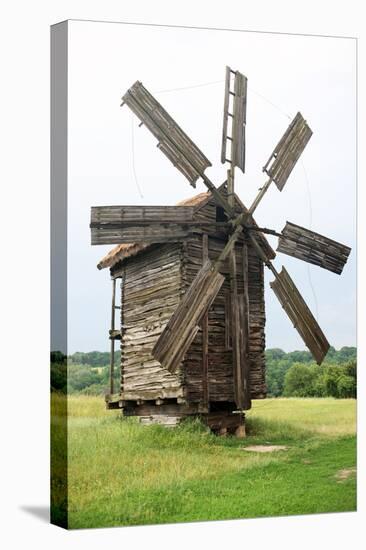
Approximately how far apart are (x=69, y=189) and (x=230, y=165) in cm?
266

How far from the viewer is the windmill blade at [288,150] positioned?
13.8m

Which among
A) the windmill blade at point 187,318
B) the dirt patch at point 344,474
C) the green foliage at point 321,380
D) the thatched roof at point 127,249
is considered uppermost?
the thatched roof at point 127,249

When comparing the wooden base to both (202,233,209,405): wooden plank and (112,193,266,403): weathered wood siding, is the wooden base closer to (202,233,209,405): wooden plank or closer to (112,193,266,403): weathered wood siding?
(112,193,266,403): weathered wood siding

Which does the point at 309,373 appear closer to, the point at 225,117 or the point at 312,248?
the point at 312,248

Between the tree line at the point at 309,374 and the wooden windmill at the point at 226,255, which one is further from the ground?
the wooden windmill at the point at 226,255

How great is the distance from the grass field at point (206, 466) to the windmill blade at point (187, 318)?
912 millimetres

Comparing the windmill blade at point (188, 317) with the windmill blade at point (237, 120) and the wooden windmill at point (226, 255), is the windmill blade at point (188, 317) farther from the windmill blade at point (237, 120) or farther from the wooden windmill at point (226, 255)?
the windmill blade at point (237, 120)

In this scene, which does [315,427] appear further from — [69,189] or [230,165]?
[69,189]

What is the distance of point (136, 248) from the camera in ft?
45.5

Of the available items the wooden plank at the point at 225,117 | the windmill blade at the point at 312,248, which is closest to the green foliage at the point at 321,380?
the windmill blade at the point at 312,248

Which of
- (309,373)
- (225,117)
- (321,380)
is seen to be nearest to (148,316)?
(309,373)

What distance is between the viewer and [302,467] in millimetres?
13531

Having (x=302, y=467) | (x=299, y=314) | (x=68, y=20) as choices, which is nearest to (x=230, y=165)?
(x=299, y=314)

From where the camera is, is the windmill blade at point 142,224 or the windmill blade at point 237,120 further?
the windmill blade at point 237,120
